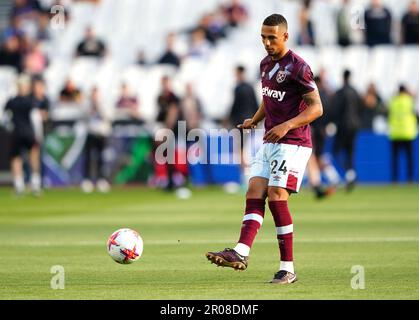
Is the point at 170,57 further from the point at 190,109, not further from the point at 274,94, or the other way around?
the point at 274,94

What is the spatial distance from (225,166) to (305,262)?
15.4m

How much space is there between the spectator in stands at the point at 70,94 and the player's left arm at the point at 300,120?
61.8 feet

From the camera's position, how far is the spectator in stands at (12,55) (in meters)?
31.3

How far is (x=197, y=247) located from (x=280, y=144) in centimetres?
335

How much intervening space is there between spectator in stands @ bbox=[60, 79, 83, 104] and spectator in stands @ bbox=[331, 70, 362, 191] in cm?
678

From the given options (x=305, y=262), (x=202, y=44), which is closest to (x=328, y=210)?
(x=305, y=262)

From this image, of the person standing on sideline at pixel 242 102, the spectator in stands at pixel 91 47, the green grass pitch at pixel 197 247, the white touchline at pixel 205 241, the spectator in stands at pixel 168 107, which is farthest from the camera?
the spectator in stands at pixel 91 47

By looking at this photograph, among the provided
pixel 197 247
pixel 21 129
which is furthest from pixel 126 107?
pixel 197 247

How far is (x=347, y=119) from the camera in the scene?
82.9ft

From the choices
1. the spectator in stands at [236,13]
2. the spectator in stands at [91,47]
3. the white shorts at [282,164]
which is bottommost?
the white shorts at [282,164]

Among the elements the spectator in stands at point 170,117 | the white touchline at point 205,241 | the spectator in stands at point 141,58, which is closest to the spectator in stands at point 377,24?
the spectator in stands at point 141,58

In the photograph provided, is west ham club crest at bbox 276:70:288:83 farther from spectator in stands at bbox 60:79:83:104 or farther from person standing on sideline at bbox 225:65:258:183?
spectator in stands at bbox 60:79:83:104

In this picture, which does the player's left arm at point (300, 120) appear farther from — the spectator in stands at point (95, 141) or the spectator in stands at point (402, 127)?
the spectator in stands at point (95, 141)

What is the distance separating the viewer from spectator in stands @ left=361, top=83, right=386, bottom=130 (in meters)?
27.8
